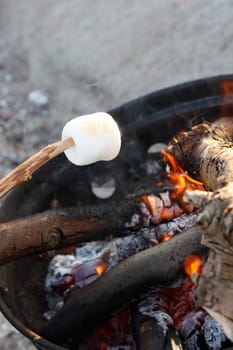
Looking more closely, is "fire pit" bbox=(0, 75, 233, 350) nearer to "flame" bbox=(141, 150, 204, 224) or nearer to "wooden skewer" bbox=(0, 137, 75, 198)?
"flame" bbox=(141, 150, 204, 224)

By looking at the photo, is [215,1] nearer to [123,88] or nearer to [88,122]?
[123,88]

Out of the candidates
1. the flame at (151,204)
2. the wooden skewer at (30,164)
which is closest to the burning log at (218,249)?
the wooden skewer at (30,164)

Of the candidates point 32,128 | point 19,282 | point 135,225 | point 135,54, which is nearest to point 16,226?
point 19,282

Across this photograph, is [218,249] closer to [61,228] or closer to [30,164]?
[30,164]

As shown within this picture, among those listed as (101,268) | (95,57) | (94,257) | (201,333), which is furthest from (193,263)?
(95,57)

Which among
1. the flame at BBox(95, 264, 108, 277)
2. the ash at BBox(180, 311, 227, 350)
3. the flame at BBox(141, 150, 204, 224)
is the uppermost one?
Answer: the flame at BBox(141, 150, 204, 224)

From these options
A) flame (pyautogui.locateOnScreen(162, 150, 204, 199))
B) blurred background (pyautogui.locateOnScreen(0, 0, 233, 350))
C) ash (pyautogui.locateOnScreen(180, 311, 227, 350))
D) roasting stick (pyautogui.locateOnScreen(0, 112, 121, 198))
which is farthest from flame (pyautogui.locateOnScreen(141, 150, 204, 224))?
blurred background (pyautogui.locateOnScreen(0, 0, 233, 350))
